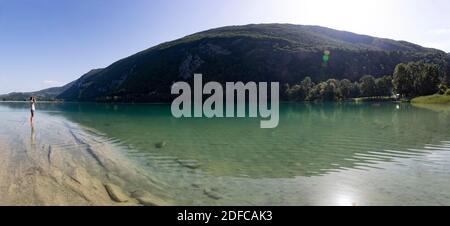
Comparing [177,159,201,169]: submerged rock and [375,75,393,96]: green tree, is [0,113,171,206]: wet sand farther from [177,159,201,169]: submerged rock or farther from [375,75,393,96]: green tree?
[375,75,393,96]: green tree

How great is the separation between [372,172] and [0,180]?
20607 millimetres

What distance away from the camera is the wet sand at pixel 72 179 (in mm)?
15817

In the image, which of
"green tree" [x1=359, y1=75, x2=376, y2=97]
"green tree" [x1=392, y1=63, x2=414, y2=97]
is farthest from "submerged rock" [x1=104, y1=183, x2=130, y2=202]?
"green tree" [x1=359, y1=75, x2=376, y2=97]

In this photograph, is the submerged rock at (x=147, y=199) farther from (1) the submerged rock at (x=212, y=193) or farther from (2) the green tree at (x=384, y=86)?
(2) the green tree at (x=384, y=86)

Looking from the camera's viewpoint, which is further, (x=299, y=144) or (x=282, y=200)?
(x=299, y=144)

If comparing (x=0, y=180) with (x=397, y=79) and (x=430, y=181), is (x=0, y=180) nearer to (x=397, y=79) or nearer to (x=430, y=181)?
(x=430, y=181)

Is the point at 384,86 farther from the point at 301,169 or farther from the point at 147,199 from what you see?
the point at 147,199

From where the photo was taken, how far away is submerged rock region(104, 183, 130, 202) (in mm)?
16586

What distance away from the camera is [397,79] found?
569 ft

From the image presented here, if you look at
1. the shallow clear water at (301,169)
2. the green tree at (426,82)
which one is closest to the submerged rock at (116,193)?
the shallow clear water at (301,169)

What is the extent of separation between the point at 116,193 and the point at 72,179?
373cm

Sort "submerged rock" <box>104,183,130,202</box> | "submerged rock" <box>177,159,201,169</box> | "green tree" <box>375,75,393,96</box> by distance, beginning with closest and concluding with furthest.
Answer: "submerged rock" <box>104,183,130,202</box> < "submerged rock" <box>177,159,201,169</box> < "green tree" <box>375,75,393,96</box>

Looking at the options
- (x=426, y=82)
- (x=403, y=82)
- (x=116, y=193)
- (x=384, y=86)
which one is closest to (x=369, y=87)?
(x=384, y=86)
